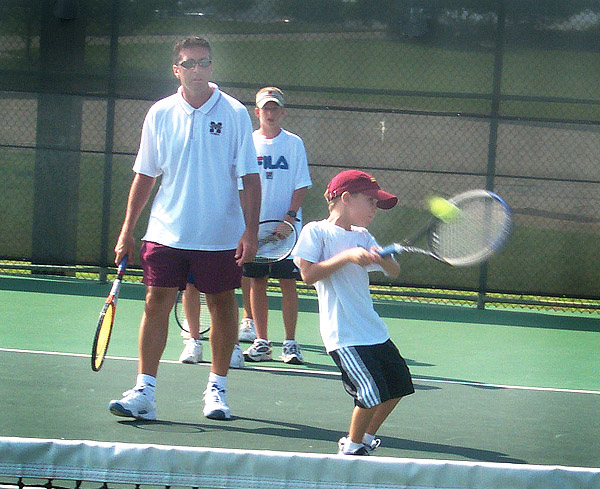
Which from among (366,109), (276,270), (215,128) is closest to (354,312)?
(215,128)

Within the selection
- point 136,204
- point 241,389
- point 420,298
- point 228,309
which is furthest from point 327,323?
point 420,298

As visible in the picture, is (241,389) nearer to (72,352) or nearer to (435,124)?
(72,352)

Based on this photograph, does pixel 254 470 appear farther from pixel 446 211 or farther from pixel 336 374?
pixel 336 374

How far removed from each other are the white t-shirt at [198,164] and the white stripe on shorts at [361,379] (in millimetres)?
933

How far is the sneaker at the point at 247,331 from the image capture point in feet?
21.4

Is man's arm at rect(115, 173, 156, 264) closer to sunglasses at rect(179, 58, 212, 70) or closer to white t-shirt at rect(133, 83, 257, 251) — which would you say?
white t-shirt at rect(133, 83, 257, 251)

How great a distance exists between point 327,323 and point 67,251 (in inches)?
212

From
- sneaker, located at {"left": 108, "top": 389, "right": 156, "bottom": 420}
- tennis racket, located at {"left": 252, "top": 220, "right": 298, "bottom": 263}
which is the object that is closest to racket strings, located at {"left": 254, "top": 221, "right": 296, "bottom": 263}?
tennis racket, located at {"left": 252, "top": 220, "right": 298, "bottom": 263}

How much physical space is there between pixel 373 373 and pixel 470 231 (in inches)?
25.9

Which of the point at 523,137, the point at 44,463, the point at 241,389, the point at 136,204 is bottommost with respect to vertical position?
the point at 241,389

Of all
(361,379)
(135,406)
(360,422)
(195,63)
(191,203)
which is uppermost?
(195,63)

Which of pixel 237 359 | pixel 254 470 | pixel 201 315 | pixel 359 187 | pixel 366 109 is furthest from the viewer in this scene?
pixel 366 109

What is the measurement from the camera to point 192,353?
5.73 m

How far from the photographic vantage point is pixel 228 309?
4.51m
